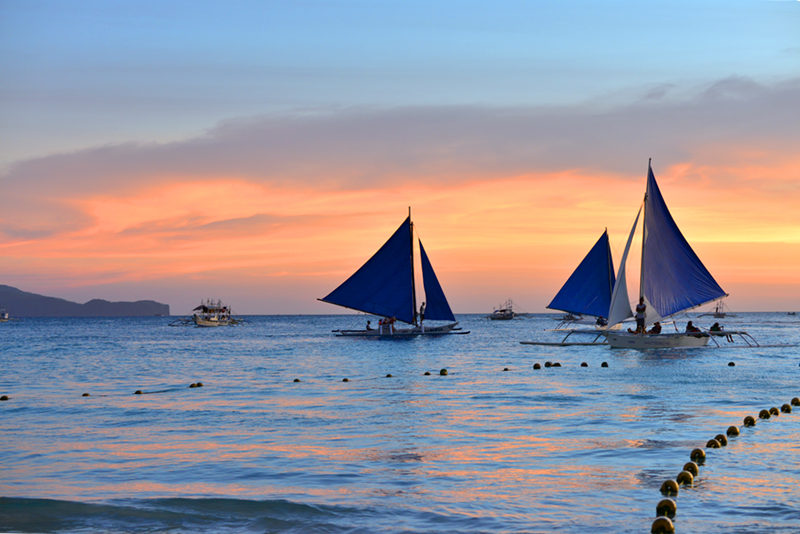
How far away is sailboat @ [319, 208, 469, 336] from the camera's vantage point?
70.1 metres

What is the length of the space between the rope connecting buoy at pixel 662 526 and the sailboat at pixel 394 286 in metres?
58.2

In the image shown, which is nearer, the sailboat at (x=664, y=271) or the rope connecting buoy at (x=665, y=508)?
the rope connecting buoy at (x=665, y=508)

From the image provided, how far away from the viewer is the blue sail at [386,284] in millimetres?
69938

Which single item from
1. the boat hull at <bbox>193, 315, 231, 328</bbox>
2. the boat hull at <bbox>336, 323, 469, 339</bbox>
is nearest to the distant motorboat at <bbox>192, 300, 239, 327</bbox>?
the boat hull at <bbox>193, 315, 231, 328</bbox>

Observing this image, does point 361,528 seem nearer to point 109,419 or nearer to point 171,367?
point 109,419

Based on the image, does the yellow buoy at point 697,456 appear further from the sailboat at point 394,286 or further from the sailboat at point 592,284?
the sailboat at point 592,284

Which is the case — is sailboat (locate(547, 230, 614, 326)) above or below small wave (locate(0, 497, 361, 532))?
above

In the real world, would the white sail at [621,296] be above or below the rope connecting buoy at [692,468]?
above

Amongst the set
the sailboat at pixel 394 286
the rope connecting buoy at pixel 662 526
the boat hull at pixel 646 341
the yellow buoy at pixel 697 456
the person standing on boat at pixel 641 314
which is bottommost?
the rope connecting buoy at pixel 662 526

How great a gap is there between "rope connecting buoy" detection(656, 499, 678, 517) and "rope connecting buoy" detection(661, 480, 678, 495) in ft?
4.54

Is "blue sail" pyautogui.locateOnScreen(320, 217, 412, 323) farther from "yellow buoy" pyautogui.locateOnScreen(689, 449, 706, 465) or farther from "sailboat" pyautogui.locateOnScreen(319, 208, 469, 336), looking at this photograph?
"yellow buoy" pyautogui.locateOnScreen(689, 449, 706, 465)

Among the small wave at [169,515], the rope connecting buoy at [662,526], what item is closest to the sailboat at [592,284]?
the small wave at [169,515]

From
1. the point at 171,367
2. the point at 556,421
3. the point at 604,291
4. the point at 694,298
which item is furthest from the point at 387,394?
the point at 604,291

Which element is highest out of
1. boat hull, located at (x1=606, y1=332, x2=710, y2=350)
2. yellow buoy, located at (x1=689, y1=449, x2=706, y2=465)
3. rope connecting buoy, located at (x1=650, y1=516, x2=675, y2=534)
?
boat hull, located at (x1=606, y1=332, x2=710, y2=350)
